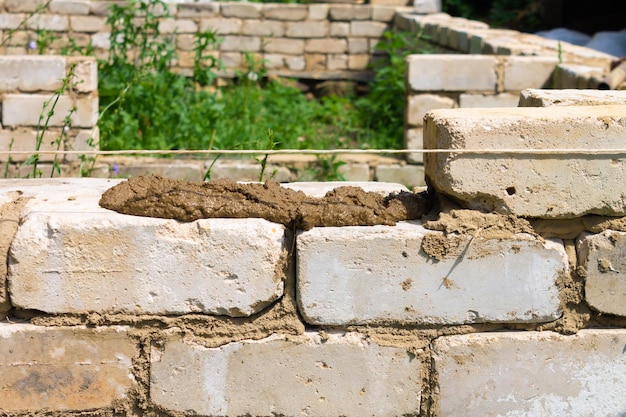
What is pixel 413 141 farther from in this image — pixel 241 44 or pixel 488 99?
pixel 241 44

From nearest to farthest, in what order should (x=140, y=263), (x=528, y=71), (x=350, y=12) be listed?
(x=140, y=263), (x=528, y=71), (x=350, y=12)

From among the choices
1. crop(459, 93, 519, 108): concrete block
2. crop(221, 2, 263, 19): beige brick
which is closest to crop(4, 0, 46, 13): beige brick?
crop(221, 2, 263, 19): beige brick

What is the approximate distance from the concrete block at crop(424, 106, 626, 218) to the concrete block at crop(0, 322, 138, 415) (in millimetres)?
1237

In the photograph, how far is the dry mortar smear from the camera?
2.93 m

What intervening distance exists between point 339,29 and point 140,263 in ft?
31.1

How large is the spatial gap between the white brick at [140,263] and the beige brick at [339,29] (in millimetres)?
9359

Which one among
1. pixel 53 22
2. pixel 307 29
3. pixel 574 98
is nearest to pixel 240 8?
pixel 307 29

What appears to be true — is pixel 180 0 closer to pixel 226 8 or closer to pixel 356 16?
pixel 226 8

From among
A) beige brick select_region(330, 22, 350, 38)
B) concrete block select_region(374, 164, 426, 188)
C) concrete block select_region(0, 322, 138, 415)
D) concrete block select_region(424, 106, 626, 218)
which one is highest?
Answer: concrete block select_region(424, 106, 626, 218)

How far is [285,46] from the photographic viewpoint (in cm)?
1194

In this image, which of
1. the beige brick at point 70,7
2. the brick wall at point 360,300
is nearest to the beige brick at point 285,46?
the beige brick at point 70,7

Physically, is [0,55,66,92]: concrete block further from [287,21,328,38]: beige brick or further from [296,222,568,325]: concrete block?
[287,21,328,38]: beige brick

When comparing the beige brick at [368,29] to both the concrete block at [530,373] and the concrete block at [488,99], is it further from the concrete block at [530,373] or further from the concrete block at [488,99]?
the concrete block at [530,373]

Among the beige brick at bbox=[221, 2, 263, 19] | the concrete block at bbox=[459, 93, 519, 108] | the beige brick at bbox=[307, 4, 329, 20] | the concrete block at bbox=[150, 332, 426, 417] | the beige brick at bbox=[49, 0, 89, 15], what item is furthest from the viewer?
the beige brick at bbox=[307, 4, 329, 20]
